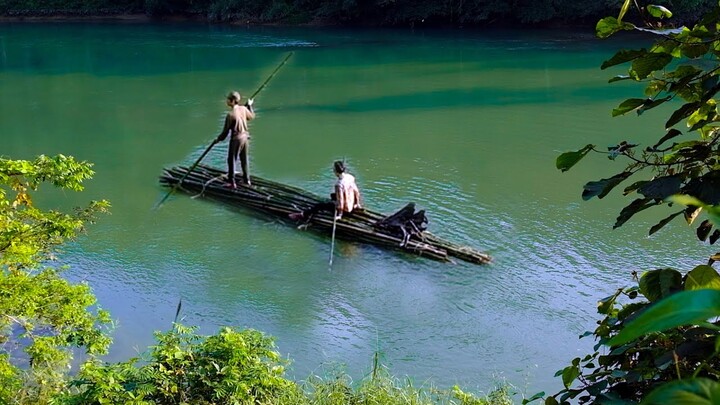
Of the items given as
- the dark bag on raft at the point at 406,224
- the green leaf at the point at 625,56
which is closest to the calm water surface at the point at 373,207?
the dark bag on raft at the point at 406,224

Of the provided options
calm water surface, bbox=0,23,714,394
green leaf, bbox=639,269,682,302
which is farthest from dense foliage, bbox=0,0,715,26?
green leaf, bbox=639,269,682,302

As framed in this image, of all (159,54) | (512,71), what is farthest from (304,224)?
(159,54)

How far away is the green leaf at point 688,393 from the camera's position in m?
0.67

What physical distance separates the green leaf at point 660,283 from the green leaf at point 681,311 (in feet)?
3.07

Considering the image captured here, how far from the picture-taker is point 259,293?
295 inches

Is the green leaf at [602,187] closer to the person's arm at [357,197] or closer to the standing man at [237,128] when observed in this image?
the person's arm at [357,197]

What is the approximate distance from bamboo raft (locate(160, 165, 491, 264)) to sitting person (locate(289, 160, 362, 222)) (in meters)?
0.07

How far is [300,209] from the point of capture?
910 cm

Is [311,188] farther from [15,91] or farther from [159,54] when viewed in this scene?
[159,54]

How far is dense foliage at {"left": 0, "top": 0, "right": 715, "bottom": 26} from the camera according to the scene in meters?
26.6

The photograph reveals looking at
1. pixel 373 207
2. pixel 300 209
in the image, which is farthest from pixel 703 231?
pixel 373 207

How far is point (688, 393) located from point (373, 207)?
28.9ft

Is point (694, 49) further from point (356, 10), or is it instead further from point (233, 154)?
point (356, 10)

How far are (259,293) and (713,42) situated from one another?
602 cm
